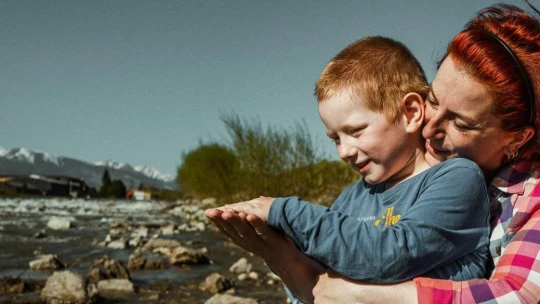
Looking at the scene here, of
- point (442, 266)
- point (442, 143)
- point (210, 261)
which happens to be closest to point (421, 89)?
point (442, 143)

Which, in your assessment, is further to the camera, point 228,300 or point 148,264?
point 148,264

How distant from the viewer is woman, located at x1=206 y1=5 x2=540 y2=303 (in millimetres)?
1667

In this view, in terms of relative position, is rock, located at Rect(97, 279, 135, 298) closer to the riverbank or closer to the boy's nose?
the riverbank

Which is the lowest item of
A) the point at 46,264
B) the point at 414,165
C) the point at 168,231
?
the point at 46,264

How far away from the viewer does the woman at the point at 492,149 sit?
167 centimetres

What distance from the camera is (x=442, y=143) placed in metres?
1.91

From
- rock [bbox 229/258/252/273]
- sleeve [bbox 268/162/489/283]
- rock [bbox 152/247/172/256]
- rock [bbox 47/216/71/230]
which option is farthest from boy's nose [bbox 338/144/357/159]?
rock [bbox 47/216/71/230]

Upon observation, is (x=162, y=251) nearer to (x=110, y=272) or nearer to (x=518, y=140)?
(x=110, y=272)

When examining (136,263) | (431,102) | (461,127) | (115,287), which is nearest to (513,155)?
(461,127)

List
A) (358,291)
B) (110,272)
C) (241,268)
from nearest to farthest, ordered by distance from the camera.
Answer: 1. (358,291)
2. (110,272)
3. (241,268)

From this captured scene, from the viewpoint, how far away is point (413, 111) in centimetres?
200

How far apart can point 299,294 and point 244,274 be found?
4368 mm

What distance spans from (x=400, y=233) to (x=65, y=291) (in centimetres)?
395

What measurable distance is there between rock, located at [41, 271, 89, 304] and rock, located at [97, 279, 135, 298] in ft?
1.38
